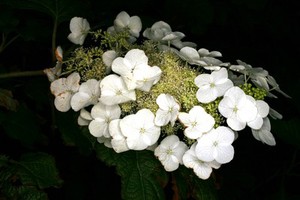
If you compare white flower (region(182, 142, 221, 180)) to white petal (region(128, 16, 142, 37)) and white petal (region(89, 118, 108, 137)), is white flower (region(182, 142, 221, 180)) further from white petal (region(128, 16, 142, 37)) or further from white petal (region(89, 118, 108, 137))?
white petal (region(128, 16, 142, 37))

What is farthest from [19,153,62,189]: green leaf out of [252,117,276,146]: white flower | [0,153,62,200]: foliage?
[252,117,276,146]: white flower

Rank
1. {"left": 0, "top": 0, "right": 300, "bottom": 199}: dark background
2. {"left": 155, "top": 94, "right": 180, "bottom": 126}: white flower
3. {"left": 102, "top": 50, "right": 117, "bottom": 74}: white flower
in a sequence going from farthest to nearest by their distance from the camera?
{"left": 0, "top": 0, "right": 300, "bottom": 199}: dark background < {"left": 102, "top": 50, "right": 117, "bottom": 74}: white flower < {"left": 155, "top": 94, "right": 180, "bottom": 126}: white flower

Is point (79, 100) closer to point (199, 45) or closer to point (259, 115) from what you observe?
point (259, 115)

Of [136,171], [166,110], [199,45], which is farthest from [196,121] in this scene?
[199,45]

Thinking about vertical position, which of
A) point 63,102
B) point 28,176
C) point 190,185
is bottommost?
point 28,176

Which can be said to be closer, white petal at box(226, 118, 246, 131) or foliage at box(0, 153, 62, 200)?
white petal at box(226, 118, 246, 131)

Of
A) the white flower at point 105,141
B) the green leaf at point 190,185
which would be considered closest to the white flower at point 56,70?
the white flower at point 105,141

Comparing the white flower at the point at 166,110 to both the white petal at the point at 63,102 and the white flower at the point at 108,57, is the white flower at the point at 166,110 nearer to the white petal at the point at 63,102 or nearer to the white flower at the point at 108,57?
the white flower at the point at 108,57
